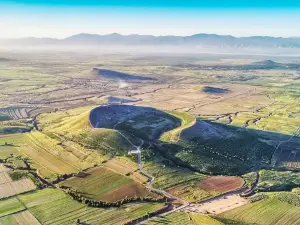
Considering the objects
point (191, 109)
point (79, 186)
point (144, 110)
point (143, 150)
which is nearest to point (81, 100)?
point (191, 109)

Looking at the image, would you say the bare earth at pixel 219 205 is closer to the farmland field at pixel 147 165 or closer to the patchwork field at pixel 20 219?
the farmland field at pixel 147 165

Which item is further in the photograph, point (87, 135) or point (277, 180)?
point (87, 135)

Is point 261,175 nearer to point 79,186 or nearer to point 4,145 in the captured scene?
point 79,186

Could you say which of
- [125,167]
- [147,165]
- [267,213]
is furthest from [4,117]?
[267,213]

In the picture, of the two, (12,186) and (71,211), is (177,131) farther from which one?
(71,211)

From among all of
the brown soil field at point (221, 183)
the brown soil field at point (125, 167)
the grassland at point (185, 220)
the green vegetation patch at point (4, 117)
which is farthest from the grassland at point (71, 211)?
the green vegetation patch at point (4, 117)
